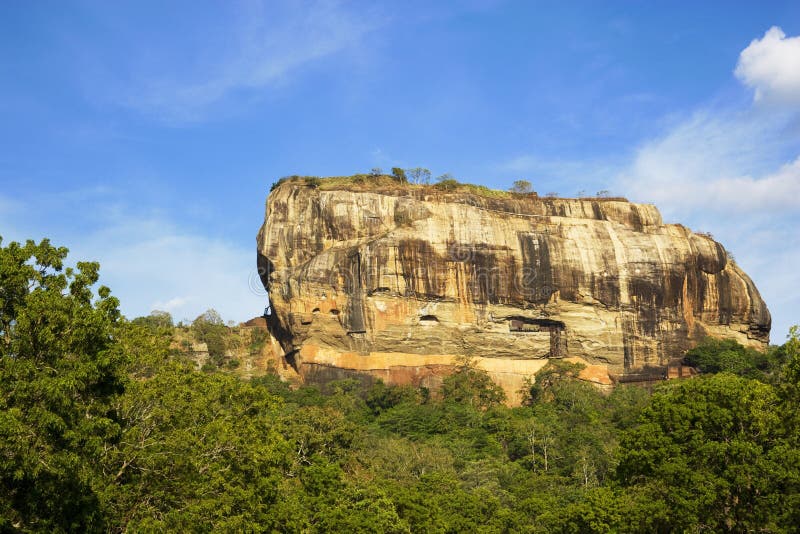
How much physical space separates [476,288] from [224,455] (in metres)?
47.0

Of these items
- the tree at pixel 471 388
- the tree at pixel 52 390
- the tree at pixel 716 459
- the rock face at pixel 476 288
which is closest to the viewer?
the tree at pixel 52 390

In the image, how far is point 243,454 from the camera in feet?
73.4

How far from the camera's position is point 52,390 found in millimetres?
15828

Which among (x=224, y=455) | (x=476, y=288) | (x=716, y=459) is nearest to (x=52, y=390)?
(x=224, y=455)

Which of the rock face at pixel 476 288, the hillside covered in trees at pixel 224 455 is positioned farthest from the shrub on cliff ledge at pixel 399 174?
the hillside covered in trees at pixel 224 455

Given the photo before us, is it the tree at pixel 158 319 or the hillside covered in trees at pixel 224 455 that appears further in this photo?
the tree at pixel 158 319

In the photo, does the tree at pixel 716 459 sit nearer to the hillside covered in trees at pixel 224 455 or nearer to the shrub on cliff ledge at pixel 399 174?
the hillside covered in trees at pixel 224 455

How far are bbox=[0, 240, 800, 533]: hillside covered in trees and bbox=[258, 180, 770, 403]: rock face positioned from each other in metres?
25.6

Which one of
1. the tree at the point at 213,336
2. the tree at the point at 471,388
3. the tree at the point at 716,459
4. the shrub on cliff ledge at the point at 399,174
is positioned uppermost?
the shrub on cliff ledge at the point at 399,174

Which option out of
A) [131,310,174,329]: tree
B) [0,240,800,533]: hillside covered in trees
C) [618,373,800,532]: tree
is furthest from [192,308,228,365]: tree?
[618,373,800,532]: tree

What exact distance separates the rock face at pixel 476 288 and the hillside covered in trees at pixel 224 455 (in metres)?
25.6

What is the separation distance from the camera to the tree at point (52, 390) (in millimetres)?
15648

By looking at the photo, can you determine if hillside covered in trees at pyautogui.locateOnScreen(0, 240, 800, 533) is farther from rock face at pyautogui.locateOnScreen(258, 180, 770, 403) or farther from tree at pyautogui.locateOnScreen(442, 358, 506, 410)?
rock face at pyautogui.locateOnScreen(258, 180, 770, 403)

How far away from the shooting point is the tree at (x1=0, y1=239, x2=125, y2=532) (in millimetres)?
15648
